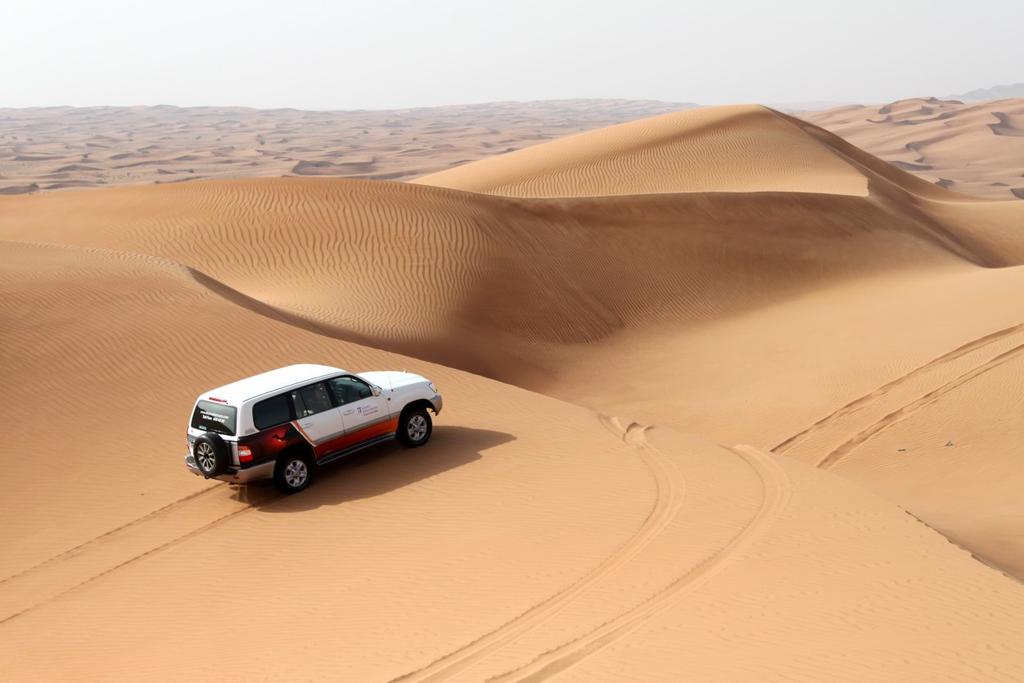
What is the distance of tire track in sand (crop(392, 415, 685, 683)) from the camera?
21.6 ft

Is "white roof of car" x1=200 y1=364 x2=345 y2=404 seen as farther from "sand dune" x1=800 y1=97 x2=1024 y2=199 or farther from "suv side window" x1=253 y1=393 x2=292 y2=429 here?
"sand dune" x1=800 y1=97 x2=1024 y2=199

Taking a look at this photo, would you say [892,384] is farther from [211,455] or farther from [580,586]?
[211,455]

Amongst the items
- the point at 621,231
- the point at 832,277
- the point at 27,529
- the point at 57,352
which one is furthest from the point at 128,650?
the point at 832,277

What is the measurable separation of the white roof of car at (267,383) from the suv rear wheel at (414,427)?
1.04 metres

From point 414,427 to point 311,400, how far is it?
57.4 inches

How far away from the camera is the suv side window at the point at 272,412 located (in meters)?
10.4

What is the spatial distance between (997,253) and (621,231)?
1754 cm

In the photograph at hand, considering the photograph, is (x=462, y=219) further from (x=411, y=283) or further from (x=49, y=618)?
(x=49, y=618)

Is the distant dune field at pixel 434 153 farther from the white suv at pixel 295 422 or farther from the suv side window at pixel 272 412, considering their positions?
the suv side window at pixel 272 412

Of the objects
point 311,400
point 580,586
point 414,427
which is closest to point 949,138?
point 414,427

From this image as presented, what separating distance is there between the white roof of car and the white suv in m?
0.01

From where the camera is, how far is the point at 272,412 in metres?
10.5

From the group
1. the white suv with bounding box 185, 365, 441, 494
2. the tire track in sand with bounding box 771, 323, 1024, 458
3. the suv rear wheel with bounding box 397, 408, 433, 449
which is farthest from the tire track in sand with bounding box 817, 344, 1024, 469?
the white suv with bounding box 185, 365, 441, 494

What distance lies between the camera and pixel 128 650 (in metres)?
7.71
